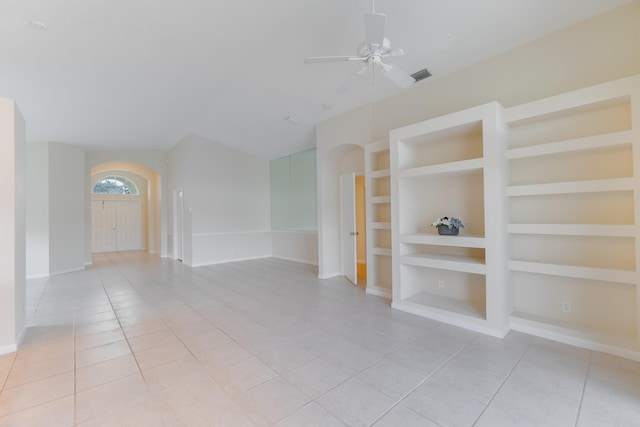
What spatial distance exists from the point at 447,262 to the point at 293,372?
2.21 metres

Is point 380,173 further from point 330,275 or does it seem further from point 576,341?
point 576,341

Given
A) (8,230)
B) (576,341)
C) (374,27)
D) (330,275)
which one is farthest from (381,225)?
(8,230)

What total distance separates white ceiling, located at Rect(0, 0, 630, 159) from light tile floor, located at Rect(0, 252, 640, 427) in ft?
8.85

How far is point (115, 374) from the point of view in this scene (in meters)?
2.39

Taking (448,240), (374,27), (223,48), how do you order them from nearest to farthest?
(374,27) → (448,240) → (223,48)

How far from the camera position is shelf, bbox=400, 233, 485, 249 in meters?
3.22

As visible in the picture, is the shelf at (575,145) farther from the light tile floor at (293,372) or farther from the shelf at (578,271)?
the light tile floor at (293,372)

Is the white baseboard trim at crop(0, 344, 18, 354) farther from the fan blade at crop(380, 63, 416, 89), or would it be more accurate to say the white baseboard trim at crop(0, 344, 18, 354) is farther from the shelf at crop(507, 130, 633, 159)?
the shelf at crop(507, 130, 633, 159)

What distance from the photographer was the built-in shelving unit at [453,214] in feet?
10.1

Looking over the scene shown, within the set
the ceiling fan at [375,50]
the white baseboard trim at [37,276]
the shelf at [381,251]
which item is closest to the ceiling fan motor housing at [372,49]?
the ceiling fan at [375,50]

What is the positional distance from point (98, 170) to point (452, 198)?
11150 millimetres

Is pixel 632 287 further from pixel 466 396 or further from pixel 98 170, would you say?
pixel 98 170

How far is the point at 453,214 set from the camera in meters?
3.92

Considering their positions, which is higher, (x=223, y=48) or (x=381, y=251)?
(x=223, y=48)
